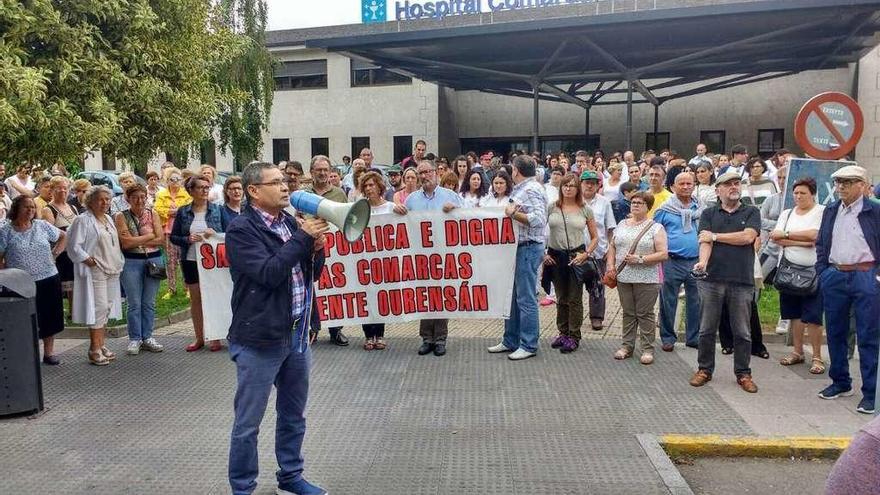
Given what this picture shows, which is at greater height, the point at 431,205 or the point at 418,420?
the point at 431,205

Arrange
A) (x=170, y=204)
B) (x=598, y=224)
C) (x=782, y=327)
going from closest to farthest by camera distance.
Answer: (x=782, y=327) < (x=598, y=224) < (x=170, y=204)

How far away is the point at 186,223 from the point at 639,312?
15.6 ft

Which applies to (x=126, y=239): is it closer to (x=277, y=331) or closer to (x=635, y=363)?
(x=277, y=331)

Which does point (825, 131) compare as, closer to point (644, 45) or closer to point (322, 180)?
point (322, 180)

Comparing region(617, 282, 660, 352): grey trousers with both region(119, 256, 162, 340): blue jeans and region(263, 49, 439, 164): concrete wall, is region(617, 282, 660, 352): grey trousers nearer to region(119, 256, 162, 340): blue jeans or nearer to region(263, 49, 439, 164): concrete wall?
region(119, 256, 162, 340): blue jeans

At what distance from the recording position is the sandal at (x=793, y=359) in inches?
281

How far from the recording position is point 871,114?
23.2 m

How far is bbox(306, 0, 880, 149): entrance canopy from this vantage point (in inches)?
742

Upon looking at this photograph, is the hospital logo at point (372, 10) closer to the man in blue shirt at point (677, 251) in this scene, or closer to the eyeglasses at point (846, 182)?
the man in blue shirt at point (677, 251)

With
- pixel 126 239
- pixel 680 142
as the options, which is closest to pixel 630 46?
pixel 680 142

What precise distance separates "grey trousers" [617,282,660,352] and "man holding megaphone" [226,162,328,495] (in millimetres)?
4080

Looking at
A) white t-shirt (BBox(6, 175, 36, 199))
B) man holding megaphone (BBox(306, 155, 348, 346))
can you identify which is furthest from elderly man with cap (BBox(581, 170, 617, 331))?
white t-shirt (BBox(6, 175, 36, 199))

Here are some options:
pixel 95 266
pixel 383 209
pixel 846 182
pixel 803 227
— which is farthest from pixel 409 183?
pixel 846 182

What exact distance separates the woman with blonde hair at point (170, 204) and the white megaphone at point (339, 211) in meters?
6.33
